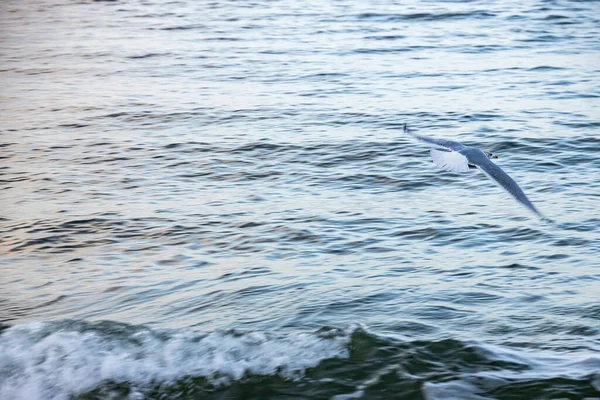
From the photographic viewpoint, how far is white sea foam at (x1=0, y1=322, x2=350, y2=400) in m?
6.27

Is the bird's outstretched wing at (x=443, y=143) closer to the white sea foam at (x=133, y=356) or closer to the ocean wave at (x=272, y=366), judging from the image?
Result: the ocean wave at (x=272, y=366)

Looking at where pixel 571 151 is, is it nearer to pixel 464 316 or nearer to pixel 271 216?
pixel 271 216

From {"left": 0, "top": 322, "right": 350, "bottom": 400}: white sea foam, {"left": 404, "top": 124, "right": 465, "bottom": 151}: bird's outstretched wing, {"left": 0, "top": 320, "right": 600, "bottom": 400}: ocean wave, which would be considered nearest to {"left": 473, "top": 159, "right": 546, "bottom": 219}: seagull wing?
{"left": 404, "top": 124, "right": 465, "bottom": 151}: bird's outstretched wing

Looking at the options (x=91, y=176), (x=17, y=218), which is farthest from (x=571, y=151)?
(x=17, y=218)

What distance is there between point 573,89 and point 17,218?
8717 millimetres

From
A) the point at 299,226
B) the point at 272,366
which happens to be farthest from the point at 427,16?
the point at 272,366

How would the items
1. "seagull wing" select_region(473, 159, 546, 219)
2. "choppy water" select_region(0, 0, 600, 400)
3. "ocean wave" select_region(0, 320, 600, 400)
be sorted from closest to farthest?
"ocean wave" select_region(0, 320, 600, 400) → "seagull wing" select_region(473, 159, 546, 219) → "choppy water" select_region(0, 0, 600, 400)

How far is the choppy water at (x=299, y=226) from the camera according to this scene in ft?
20.9

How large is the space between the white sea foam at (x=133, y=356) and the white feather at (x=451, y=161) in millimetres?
1420

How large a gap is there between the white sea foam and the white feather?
1.42 m

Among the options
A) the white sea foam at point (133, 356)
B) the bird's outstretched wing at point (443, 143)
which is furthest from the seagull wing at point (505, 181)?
the white sea foam at point (133, 356)

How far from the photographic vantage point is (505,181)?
6.38 metres

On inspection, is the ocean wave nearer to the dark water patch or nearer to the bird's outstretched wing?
the bird's outstretched wing

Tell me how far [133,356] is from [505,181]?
2.87 meters
